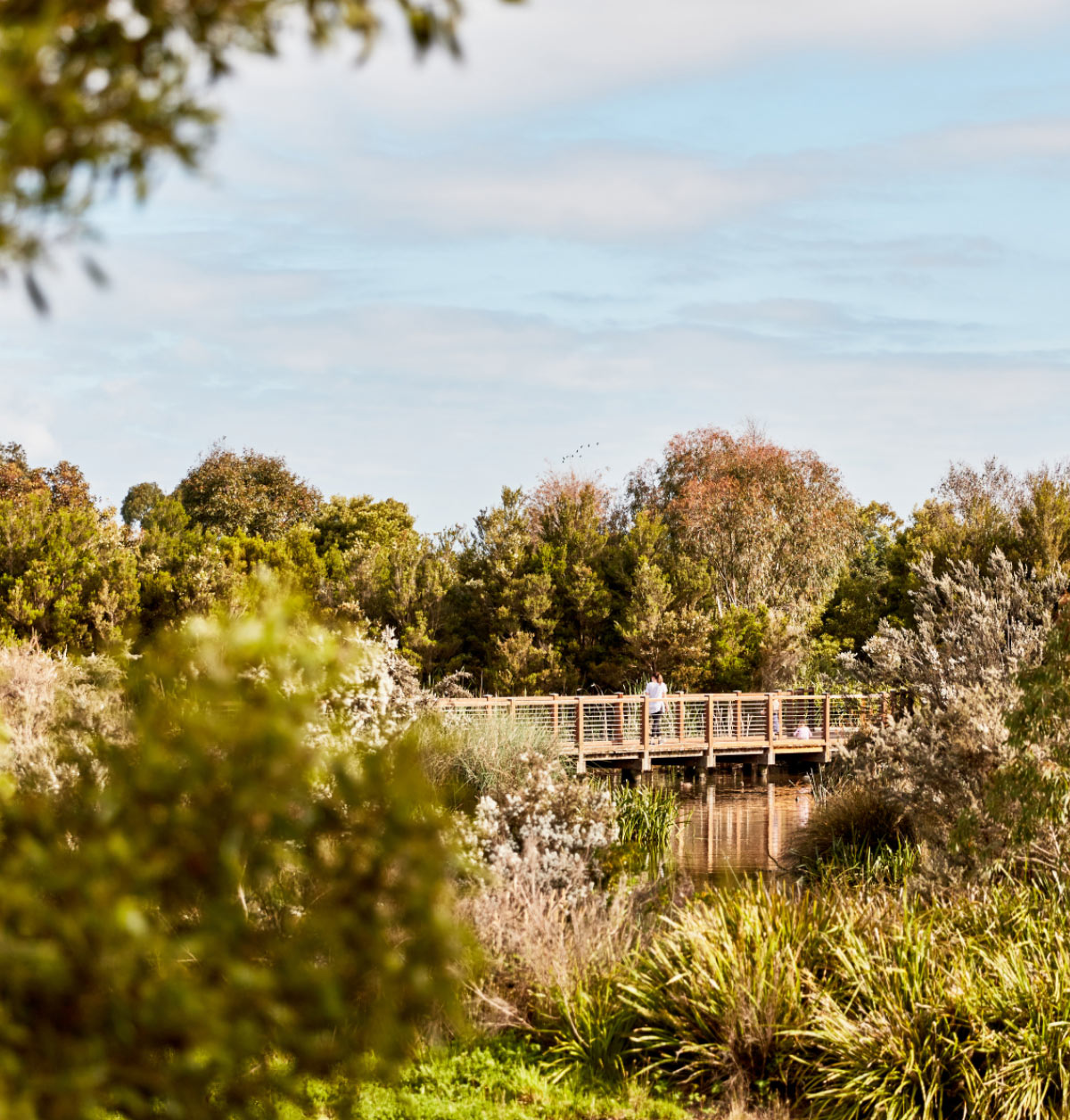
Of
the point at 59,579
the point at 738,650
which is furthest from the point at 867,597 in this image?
the point at 59,579

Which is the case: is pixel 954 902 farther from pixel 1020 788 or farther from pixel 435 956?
pixel 435 956

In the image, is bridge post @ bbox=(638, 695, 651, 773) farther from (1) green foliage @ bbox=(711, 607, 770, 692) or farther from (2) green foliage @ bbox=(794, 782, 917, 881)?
(2) green foliage @ bbox=(794, 782, 917, 881)

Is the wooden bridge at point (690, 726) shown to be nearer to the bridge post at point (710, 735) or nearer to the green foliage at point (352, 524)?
the bridge post at point (710, 735)

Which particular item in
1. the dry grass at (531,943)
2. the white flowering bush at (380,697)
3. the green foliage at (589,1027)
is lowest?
the green foliage at (589,1027)

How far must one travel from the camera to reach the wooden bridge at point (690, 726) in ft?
84.9

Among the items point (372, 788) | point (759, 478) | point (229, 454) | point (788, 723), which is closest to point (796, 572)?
point (759, 478)

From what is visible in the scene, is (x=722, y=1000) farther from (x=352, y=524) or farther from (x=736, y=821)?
(x=352, y=524)

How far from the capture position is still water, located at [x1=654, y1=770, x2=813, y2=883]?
56.3 ft

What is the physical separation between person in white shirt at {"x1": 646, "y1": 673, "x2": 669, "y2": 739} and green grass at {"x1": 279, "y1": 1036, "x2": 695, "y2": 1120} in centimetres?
1932

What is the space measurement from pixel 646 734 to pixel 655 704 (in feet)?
2.29

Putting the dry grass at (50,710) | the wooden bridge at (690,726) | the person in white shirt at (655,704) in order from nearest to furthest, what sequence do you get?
1. the dry grass at (50,710)
2. the wooden bridge at (690,726)
3. the person in white shirt at (655,704)

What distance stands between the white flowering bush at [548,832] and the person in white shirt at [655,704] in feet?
50.1

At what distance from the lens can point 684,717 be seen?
93.0 feet

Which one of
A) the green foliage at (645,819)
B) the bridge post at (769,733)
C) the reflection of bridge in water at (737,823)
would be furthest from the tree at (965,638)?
the bridge post at (769,733)
